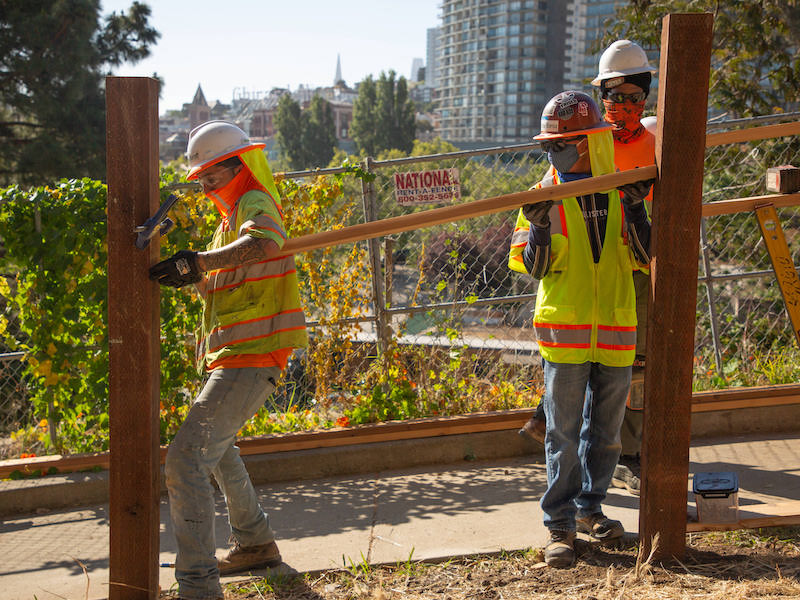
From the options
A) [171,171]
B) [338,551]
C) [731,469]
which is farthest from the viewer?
[171,171]

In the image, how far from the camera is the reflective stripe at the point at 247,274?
3.21 m

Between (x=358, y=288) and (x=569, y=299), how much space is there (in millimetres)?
2357

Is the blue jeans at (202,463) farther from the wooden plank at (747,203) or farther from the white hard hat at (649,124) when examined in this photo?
the white hard hat at (649,124)

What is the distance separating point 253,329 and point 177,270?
15.7 inches

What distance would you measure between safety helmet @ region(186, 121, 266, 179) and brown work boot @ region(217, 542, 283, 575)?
1624 mm

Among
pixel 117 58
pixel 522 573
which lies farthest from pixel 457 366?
pixel 117 58

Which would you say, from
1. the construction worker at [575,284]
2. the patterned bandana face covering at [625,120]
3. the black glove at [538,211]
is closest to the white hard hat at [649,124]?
the patterned bandana face covering at [625,120]

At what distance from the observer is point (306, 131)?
126438 millimetres

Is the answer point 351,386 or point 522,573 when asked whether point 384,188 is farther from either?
point 522,573

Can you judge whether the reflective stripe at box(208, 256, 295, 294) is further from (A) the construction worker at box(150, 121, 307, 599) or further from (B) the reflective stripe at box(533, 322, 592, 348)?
(B) the reflective stripe at box(533, 322, 592, 348)

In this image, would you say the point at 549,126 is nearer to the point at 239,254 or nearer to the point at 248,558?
the point at 239,254

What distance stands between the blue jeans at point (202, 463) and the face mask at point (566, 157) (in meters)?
1.49

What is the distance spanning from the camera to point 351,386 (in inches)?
215

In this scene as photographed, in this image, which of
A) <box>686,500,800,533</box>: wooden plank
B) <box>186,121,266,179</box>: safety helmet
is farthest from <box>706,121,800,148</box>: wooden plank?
<box>186,121,266,179</box>: safety helmet
